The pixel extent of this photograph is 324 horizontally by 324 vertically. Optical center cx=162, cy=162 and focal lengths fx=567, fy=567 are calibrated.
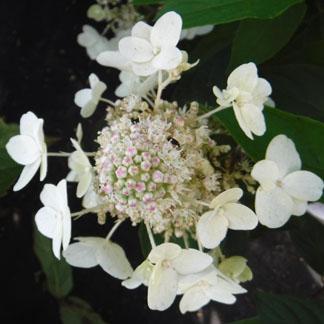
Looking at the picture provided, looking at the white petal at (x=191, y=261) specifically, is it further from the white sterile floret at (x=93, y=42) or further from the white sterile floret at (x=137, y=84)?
the white sterile floret at (x=93, y=42)

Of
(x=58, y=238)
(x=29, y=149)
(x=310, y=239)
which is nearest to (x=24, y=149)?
(x=29, y=149)

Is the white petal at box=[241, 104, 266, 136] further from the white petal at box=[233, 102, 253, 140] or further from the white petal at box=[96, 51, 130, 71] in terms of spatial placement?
the white petal at box=[96, 51, 130, 71]

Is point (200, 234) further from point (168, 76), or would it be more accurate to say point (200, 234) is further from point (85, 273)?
A: point (85, 273)

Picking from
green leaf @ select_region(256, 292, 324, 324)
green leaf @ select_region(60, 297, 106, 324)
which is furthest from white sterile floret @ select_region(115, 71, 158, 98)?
green leaf @ select_region(60, 297, 106, 324)

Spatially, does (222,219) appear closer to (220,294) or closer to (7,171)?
(220,294)

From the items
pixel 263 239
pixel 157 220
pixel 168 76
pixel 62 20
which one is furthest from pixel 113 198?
pixel 62 20
